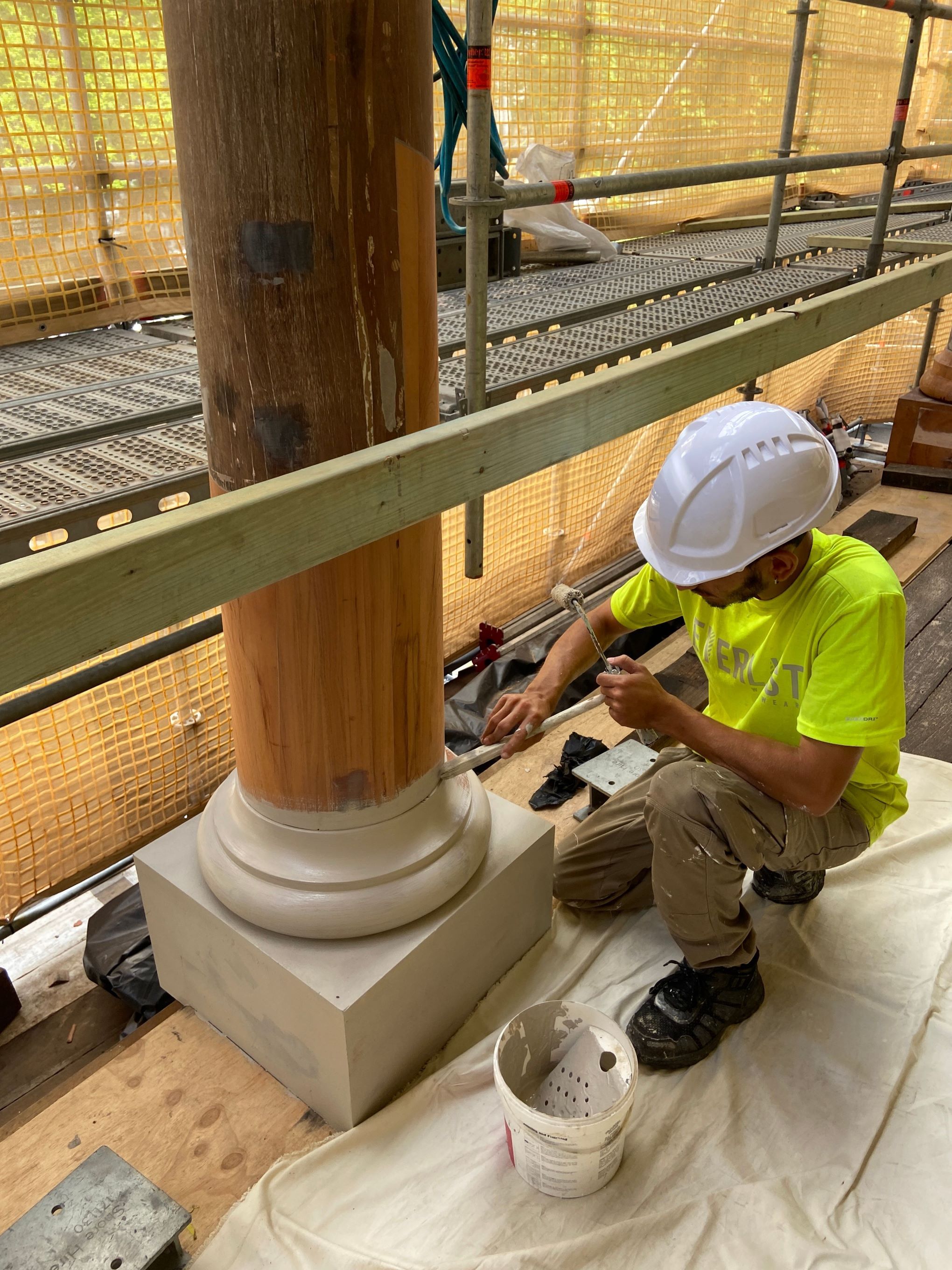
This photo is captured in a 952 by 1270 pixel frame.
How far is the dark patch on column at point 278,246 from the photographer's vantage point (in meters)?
1.21

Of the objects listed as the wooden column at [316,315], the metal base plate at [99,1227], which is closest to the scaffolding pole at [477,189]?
the wooden column at [316,315]

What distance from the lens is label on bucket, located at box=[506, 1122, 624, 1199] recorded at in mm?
1517

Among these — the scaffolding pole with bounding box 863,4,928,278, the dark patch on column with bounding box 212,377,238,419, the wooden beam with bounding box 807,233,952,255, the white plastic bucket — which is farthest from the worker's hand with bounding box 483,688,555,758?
the wooden beam with bounding box 807,233,952,255

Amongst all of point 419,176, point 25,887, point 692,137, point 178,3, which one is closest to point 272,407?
point 419,176

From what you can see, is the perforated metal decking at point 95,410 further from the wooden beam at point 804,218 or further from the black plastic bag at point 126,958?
the wooden beam at point 804,218

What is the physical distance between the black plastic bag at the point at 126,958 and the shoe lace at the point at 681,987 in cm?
113

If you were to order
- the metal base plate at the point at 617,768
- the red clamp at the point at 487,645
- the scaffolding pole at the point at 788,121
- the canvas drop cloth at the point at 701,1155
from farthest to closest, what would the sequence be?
the red clamp at the point at 487,645 < the scaffolding pole at the point at 788,121 < the metal base plate at the point at 617,768 < the canvas drop cloth at the point at 701,1155

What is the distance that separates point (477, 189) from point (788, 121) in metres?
2.13

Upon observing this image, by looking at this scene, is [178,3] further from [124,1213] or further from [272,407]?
[124,1213]

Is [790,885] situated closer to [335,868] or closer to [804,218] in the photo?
[335,868]

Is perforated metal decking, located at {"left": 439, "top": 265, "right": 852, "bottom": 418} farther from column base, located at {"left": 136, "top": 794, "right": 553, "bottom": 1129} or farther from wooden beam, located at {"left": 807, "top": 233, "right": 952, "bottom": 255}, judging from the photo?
Answer: column base, located at {"left": 136, "top": 794, "right": 553, "bottom": 1129}

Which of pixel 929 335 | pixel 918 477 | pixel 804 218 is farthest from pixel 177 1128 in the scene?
pixel 929 335

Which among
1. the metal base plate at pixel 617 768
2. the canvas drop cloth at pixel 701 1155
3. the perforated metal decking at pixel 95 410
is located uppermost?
the perforated metal decking at pixel 95 410

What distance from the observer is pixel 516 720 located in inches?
75.9
